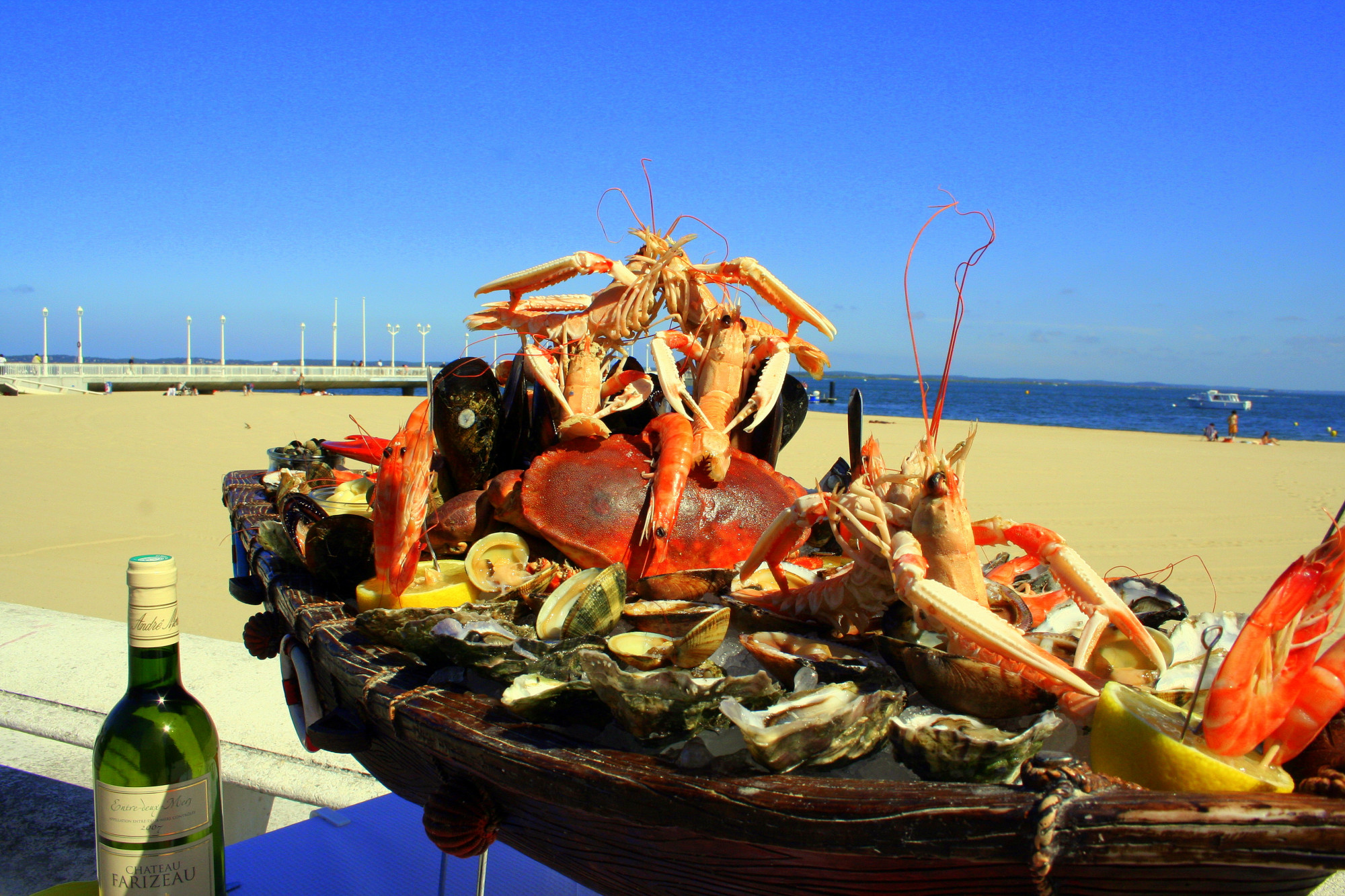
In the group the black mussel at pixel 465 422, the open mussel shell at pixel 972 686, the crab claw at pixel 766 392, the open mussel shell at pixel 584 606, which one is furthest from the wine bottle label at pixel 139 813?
the crab claw at pixel 766 392

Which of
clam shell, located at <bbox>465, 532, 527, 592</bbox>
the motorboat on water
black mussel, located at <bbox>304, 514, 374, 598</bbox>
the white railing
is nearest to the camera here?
clam shell, located at <bbox>465, 532, 527, 592</bbox>

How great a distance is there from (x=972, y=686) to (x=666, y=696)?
1.48 feet

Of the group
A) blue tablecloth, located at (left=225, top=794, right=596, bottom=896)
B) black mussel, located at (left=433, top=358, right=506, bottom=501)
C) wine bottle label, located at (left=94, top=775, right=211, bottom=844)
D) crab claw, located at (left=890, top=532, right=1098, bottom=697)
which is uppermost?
black mussel, located at (left=433, top=358, right=506, bottom=501)

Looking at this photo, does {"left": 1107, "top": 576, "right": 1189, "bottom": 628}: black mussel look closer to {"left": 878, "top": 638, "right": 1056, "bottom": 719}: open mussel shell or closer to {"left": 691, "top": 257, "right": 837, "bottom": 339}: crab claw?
{"left": 878, "top": 638, "right": 1056, "bottom": 719}: open mussel shell

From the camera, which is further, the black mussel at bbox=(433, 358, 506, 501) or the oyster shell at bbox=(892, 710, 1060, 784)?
the black mussel at bbox=(433, 358, 506, 501)

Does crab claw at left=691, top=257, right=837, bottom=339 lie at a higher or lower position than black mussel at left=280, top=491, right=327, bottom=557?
higher

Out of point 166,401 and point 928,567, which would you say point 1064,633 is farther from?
point 166,401

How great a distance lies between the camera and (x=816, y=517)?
1547 millimetres

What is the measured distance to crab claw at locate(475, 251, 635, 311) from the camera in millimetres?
2590

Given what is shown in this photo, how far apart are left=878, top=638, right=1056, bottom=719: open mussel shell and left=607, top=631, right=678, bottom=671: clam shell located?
403mm

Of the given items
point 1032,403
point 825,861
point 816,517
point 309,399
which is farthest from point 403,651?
point 1032,403

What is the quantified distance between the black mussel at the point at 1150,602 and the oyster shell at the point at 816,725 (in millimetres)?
944

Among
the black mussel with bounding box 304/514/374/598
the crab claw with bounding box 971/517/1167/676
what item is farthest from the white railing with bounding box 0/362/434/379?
the crab claw with bounding box 971/517/1167/676

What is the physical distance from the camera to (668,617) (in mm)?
1682
